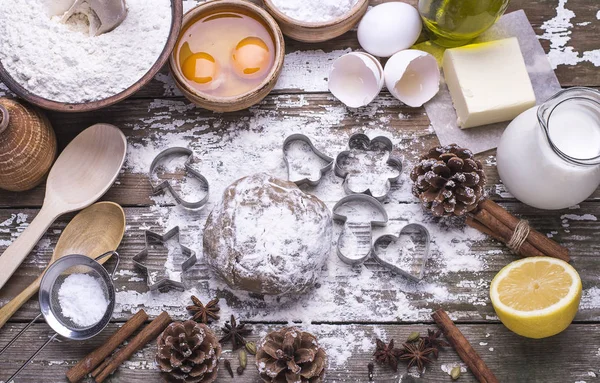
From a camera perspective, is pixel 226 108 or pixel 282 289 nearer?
pixel 282 289

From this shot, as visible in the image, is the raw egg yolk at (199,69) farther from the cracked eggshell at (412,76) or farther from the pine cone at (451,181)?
the pine cone at (451,181)

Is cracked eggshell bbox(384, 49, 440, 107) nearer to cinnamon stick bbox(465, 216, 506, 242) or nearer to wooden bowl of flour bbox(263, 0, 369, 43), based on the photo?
wooden bowl of flour bbox(263, 0, 369, 43)

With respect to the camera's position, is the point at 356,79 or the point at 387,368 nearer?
the point at 387,368

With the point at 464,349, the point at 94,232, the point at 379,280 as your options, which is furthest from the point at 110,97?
the point at 464,349

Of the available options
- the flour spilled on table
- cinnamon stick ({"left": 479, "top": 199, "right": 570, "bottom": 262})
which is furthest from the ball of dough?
the flour spilled on table

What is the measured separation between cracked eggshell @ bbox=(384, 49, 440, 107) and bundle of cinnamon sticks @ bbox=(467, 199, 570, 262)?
33cm

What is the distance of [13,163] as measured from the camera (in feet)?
4.76

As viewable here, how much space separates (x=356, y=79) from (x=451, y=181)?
39 cm

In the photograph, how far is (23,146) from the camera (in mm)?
1452

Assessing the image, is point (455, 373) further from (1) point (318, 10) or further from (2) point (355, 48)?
(1) point (318, 10)

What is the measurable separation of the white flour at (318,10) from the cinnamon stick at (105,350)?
863 millimetres

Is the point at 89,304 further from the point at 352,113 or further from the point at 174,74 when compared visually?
the point at 352,113

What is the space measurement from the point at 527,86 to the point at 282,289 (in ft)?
2.65

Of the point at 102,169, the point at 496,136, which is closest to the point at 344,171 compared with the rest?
the point at 496,136
